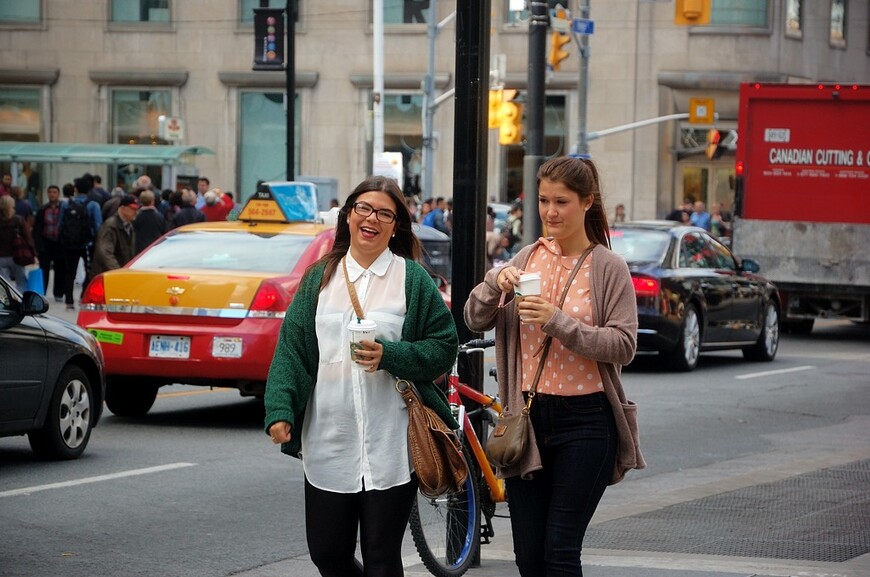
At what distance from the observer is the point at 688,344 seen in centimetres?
1688

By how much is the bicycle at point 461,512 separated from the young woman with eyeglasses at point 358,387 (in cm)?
174

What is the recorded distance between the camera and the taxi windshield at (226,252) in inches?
468

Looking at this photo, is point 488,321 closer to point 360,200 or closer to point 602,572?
point 360,200

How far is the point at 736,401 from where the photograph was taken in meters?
14.3

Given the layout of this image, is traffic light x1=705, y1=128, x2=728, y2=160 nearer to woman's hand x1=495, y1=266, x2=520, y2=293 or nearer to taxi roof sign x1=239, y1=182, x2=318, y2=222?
taxi roof sign x1=239, y1=182, x2=318, y2=222

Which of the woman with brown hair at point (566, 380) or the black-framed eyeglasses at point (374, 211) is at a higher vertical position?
the black-framed eyeglasses at point (374, 211)

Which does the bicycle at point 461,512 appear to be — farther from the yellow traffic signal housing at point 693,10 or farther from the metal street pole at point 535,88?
the yellow traffic signal housing at point 693,10

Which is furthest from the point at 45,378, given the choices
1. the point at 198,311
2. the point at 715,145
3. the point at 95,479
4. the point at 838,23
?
the point at 838,23

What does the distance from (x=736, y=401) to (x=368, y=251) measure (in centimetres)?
1005

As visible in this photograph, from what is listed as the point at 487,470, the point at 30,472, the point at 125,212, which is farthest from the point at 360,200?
the point at 125,212

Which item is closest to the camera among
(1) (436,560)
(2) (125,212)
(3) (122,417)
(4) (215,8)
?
(1) (436,560)

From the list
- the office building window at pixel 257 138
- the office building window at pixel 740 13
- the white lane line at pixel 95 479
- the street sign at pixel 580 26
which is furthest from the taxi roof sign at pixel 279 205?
the office building window at pixel 740 13

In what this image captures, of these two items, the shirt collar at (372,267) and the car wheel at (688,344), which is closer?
the shirt collar at (372,267)

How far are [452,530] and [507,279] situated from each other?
2.24m
